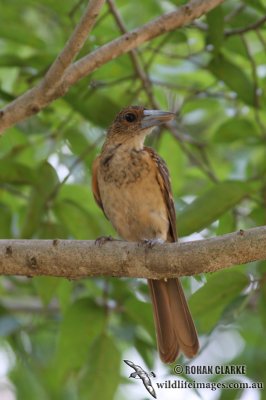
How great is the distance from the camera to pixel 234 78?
173 inches

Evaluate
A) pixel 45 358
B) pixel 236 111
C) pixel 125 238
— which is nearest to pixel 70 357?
pixel 125 238

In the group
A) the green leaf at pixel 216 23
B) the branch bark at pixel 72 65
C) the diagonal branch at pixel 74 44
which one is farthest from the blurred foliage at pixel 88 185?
the diagonal branch at pixel 74 44

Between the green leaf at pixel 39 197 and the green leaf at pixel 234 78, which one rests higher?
the green leaf at pixel 234 78

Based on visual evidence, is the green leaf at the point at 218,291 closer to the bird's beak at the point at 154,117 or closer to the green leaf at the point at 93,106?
the bird's beak at the point at 154,117

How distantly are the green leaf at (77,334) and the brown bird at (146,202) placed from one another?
0.33 m

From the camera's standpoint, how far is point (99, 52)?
3.48m

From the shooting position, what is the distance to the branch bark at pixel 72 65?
11.2 ft

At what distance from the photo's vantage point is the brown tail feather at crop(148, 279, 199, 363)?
156 inches

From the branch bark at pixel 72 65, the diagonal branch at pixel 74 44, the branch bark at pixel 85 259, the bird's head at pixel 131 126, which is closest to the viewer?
the branch bark at pixel 85 259

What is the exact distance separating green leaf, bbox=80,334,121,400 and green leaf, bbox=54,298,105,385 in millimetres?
48

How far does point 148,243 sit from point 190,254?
0.27m

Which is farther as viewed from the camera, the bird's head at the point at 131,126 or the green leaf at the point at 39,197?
the bird's head at the point at 131,126

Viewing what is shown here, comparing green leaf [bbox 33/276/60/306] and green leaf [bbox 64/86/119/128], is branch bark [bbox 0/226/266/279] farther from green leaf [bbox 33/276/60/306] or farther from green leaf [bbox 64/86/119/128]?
green leaf [bbox 64/86/119/128]

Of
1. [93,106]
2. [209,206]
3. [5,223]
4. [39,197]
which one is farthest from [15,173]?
[209,206]
